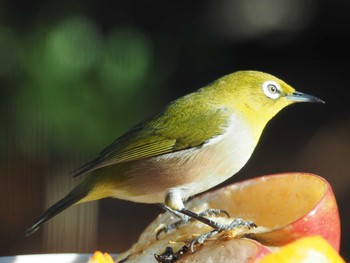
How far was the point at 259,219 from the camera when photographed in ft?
6.59

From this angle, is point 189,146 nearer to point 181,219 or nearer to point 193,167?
point 193,167

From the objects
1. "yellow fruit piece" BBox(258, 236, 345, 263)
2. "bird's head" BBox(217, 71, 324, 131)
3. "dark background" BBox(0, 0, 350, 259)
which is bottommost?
"dark background" BBox(0, 0, 350, 259)

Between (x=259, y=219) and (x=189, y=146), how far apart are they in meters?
0.36

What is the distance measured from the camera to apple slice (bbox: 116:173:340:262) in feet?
5.37

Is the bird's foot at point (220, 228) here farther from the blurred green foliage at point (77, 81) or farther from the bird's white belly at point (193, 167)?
the blurred green foliage at point (77, 81)

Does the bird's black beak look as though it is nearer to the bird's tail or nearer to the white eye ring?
the white eye ring

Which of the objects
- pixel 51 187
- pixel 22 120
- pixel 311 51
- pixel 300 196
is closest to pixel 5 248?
pixel 51 187

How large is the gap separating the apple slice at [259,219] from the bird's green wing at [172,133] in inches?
6.6

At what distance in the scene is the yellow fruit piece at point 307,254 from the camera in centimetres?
138

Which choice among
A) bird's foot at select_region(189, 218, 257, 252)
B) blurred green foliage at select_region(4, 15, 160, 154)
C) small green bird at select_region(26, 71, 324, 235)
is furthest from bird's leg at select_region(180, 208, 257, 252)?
blurred green foliage at select_region(4, 15, 160, 154)

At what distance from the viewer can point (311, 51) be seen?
17.1ft

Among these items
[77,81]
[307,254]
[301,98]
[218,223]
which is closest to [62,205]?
[218,223]

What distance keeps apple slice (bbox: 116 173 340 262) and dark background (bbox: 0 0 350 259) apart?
204 centimetres

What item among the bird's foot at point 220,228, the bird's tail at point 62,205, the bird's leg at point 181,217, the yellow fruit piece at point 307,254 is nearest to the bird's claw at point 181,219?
the bird's leg at point 181,217
